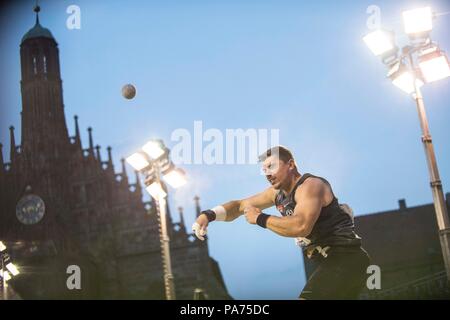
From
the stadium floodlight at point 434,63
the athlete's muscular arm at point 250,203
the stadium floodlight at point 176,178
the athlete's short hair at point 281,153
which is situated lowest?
the athlete's muscular arm at point 250,203

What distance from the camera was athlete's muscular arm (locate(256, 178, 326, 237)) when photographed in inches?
194

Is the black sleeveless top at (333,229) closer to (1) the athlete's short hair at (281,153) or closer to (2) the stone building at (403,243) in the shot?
(1) the athlete's short hair at (281,153)

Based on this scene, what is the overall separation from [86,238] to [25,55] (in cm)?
901

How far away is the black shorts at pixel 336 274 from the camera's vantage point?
512cm

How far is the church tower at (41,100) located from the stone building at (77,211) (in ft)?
0.15

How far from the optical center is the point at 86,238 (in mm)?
29453

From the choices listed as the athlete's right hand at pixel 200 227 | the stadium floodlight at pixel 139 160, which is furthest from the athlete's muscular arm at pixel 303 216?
the stadium floodlight at pixel 139 160

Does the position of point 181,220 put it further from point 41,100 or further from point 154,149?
point 154,149

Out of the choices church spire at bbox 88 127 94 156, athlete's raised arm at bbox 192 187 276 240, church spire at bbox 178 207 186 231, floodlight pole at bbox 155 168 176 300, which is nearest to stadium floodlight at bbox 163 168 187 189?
floodlight pole at bbox 155 168 176 300

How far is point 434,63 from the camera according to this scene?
7.28 m

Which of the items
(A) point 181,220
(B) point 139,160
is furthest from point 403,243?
(B) point 139,160

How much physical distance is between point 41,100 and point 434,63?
24582 mm

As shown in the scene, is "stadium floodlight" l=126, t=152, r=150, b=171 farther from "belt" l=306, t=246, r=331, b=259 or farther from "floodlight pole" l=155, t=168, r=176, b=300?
"belt" l=306, t=246, r=331, b=259
